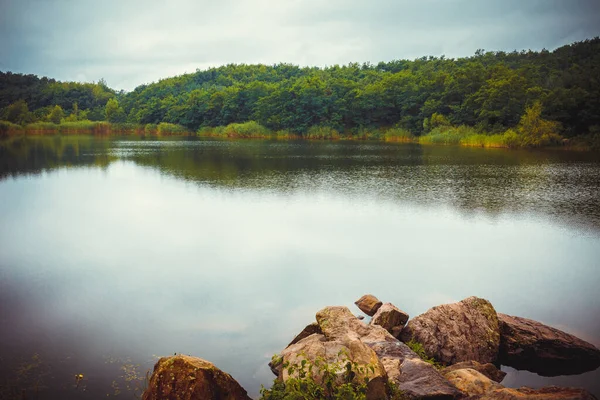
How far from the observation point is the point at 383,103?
7444 centimetres

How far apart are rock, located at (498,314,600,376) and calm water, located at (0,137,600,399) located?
0.26 meters

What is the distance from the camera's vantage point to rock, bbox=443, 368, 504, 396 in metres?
5.67

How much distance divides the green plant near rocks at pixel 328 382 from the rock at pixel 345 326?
0.97 metres

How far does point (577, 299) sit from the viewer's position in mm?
9773

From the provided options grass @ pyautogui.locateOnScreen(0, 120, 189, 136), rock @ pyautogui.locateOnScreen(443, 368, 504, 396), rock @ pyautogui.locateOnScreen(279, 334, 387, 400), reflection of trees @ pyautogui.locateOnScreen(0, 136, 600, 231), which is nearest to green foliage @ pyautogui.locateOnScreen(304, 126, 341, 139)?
grass @ pyautogui.locateOnScreen(0, 120, 189, 136)

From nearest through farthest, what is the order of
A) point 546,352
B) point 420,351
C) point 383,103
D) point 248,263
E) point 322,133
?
point 420,351
point 546,352
point 248,263
point 383,103
point 322,133

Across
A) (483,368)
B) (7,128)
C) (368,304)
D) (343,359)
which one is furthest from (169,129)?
(343,359)

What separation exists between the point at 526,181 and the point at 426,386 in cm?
2202

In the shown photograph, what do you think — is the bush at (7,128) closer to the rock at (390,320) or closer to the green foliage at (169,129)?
the green foliage at (169,129)

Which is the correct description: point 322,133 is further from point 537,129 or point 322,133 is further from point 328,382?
point 328,382

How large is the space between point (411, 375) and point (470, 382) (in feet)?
2.45

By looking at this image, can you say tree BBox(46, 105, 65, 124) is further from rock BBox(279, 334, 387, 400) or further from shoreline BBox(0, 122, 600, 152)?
rock BBox(279, 334, 387, 400)

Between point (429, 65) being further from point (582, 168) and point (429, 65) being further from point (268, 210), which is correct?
point (268, 210)

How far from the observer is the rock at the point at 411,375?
18.1 ft
